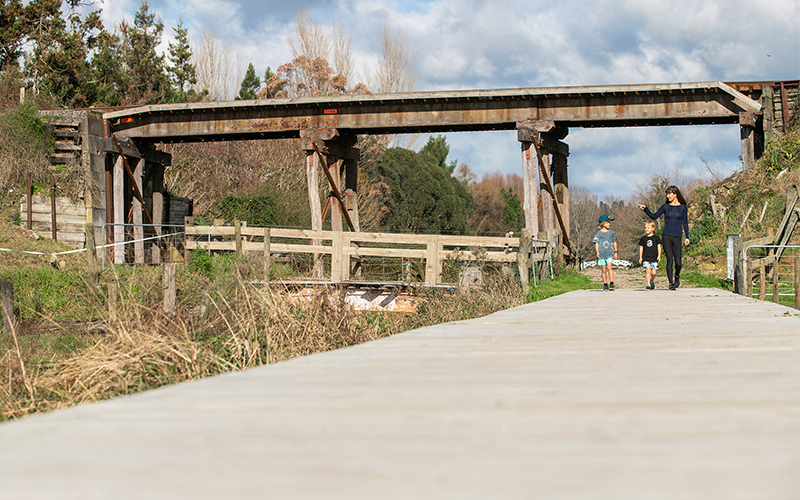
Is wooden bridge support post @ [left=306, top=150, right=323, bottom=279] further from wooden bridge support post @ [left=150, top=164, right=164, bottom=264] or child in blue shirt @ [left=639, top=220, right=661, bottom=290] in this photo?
child in blue shirt @ [left=639, top=220, right=661, bottom=290]

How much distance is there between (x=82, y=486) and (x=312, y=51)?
4123 cm

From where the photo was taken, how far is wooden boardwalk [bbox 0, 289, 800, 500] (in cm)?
192

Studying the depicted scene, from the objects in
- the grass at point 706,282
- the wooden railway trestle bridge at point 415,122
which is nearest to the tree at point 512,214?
the wooden railway trestle bridge at point 415,122

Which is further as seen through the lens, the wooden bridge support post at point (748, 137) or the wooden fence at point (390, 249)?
the wooden bridge support post at point (748, 137)

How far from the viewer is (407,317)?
40.3 ft

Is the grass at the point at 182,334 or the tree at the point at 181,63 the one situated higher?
the tree at the point at 181,63

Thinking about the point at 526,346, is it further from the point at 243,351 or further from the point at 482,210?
the point at 482,210

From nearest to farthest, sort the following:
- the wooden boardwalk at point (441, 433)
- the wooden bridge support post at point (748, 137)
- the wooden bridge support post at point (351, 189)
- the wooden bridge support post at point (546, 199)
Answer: the wooden boardwalk at point (441, 433)
the wooden bridge support post at point (748, 137)
the wooden bridge support post at point (546, 199)
the wooden bridge support post at point (351, 189)

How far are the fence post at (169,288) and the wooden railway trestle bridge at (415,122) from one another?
29.3 feet

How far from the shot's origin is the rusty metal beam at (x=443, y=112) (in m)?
18.0

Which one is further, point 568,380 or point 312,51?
point 312,51

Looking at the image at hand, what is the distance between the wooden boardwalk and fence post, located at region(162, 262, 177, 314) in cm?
481

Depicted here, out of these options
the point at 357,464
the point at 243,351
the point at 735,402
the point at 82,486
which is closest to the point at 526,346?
the point at 735,402

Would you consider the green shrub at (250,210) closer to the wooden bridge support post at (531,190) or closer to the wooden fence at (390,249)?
the wooden fence at (390,249)
